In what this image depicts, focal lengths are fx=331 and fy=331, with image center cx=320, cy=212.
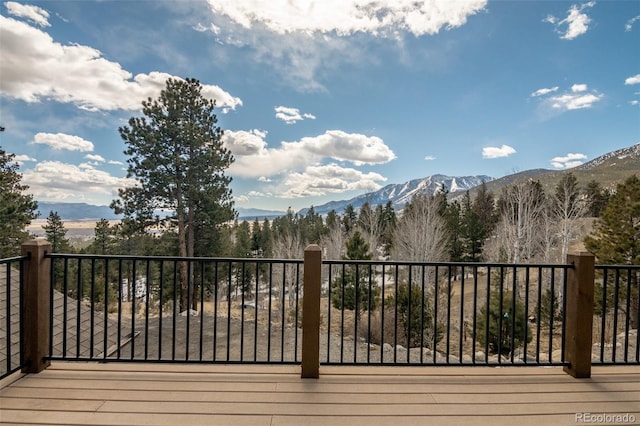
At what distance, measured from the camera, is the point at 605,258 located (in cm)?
1371

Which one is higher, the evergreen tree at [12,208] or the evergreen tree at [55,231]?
the evergreen tree at [12,208]

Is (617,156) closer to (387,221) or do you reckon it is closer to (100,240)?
(387,221)

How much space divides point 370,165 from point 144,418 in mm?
60991

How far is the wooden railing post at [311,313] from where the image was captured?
8.11 feet

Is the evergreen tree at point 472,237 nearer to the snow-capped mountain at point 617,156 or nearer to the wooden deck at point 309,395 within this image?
the wooden deck at point 309,395

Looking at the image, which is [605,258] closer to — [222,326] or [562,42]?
[562,42]

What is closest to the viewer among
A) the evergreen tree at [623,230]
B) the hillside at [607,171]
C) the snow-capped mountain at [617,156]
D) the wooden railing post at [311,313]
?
the wooden railing post at [311,313]

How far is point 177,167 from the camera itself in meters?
15.3

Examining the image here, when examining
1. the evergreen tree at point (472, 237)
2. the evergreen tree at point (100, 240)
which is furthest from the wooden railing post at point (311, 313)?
the evergreen tree at point (100, 240)

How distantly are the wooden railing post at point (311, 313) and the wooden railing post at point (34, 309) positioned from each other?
2.00 m

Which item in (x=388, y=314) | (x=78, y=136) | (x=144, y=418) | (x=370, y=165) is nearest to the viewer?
(x=144, y=418)

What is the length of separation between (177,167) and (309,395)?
49.2 feet

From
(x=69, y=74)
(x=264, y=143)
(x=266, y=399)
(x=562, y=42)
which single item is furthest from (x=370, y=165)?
(x=266, y=399)

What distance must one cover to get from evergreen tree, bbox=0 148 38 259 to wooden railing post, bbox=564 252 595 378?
1762 cm
